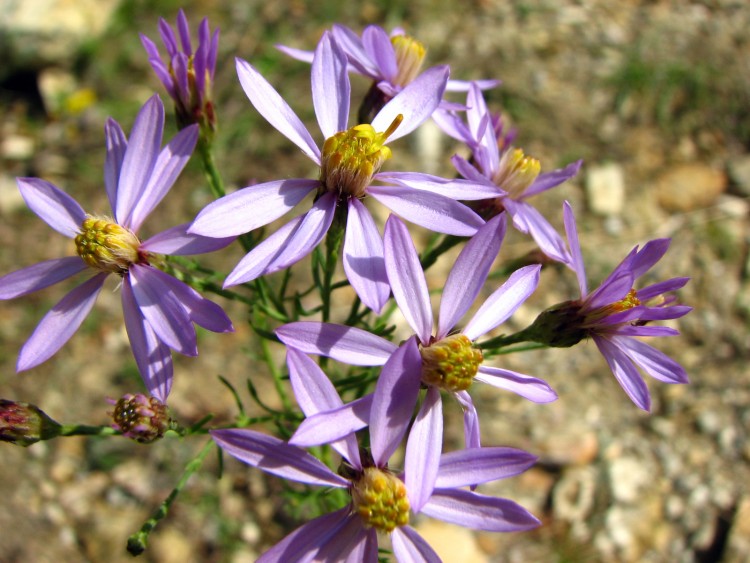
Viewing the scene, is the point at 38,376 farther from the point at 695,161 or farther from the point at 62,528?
the point at 695,161

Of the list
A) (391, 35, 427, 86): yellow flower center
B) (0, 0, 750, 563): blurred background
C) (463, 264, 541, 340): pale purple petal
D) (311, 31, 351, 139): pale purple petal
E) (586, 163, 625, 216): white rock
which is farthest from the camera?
(586, 163, 625, 216): white rock

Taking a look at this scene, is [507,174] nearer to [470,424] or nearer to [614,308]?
[614,308]

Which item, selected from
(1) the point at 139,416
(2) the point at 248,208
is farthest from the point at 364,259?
(1) the point at 139,416

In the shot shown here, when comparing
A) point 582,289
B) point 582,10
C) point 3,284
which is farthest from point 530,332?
point 582,10

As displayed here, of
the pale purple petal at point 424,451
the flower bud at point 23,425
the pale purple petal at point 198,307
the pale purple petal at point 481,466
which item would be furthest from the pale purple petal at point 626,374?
the flower bud at point 23,425

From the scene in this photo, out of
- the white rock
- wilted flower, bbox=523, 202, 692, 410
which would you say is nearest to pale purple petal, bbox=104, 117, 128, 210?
wilted flower, bbox=523, 202, 692, 410

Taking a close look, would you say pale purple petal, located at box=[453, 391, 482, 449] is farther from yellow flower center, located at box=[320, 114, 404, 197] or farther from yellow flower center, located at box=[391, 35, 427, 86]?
yellow flower center, located at box=[391, 35, 427, 86]

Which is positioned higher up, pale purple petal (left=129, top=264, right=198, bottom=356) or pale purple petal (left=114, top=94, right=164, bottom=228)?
pale purple petal (left=114, top=94, right=164, bottom=228)

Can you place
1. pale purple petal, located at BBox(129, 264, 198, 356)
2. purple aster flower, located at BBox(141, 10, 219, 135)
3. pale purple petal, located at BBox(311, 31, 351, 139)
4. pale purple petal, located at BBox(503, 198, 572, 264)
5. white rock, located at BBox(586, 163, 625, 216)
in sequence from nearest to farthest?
pale purple petal, located at BBox(129, 264, 198, 356) < pale purple petal, located at BBox(311, 31, 351, 139) < pale purple petal, located at BBox(503, 198, 572, 264) < purple aster flower, located at BBox(141, 10, 219, 135) < white rock, located at BBox(586, 163, 625, 216)
